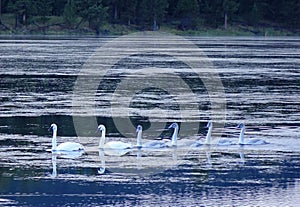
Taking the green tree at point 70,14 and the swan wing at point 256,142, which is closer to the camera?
the swan wing at point 256,142

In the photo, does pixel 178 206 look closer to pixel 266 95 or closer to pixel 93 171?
pixel 93 171

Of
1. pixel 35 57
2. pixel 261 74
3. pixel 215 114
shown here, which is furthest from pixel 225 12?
pixel 215 114

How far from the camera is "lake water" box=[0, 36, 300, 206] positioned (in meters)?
16.0

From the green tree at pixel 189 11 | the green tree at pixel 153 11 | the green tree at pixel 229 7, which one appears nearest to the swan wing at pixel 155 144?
the green tree at pixel 153 11

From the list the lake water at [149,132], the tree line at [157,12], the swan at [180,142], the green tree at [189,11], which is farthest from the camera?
the green tree at [189,11]

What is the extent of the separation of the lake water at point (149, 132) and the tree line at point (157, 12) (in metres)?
50.4

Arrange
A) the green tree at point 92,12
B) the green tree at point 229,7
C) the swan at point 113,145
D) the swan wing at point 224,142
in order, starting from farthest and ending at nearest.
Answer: the green tree at point 229,7 → the green tree at point 92,12 → the swan wing at point 224,142 → the swan at point 113,145

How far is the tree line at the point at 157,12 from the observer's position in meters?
94.6

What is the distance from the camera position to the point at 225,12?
104 meters

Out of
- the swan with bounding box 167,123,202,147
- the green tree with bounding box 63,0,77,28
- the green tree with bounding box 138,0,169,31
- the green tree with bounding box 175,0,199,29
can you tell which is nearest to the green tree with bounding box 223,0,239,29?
the green tree with bounding box 175,0,199,29

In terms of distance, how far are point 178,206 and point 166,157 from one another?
468 centimetres

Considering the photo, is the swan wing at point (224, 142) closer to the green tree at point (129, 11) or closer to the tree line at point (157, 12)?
the tree line at point (157, 12)

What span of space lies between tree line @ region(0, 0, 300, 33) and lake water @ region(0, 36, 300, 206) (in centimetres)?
5042

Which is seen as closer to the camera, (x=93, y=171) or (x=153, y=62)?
(x=93, y=171)
